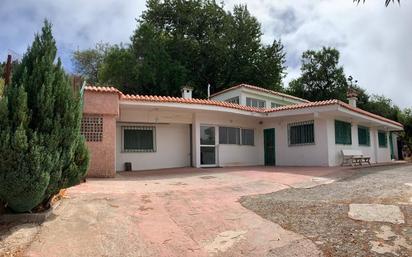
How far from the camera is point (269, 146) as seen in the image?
20.0m

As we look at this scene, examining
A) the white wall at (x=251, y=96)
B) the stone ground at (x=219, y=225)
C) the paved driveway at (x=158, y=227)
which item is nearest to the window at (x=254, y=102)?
the white wall at (x=251, y=96)

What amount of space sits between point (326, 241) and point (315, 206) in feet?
6.57

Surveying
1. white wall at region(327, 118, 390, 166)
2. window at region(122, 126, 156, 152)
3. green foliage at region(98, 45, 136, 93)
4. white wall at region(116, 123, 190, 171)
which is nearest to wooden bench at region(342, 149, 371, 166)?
white wall at region(327, 118, 390, 166)

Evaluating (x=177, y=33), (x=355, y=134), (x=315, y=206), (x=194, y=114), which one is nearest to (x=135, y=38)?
(x=177, y=33)

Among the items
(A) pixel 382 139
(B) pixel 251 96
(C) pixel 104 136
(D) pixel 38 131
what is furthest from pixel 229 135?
(D) pixel 38 131

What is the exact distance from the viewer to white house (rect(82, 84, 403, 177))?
16.2 metres

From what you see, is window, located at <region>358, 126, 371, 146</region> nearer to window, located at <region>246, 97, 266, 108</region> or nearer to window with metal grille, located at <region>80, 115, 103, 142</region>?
window, located at <region>246, 97, 266, 108</region>

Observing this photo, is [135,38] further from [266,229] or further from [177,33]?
[266,229]

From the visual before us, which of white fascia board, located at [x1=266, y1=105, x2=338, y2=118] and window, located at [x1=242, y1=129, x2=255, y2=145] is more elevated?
white fascia board, located at [x1=266, y1=105, x2=338, y2=118]

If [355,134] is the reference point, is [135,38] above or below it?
above

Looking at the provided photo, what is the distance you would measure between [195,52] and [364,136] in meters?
16.9

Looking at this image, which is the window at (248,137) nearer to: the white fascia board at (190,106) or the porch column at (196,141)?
the white fascia board at (190,106)

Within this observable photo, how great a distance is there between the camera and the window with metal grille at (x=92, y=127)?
12.4 meters

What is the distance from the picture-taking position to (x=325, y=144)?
17219 millimetres
